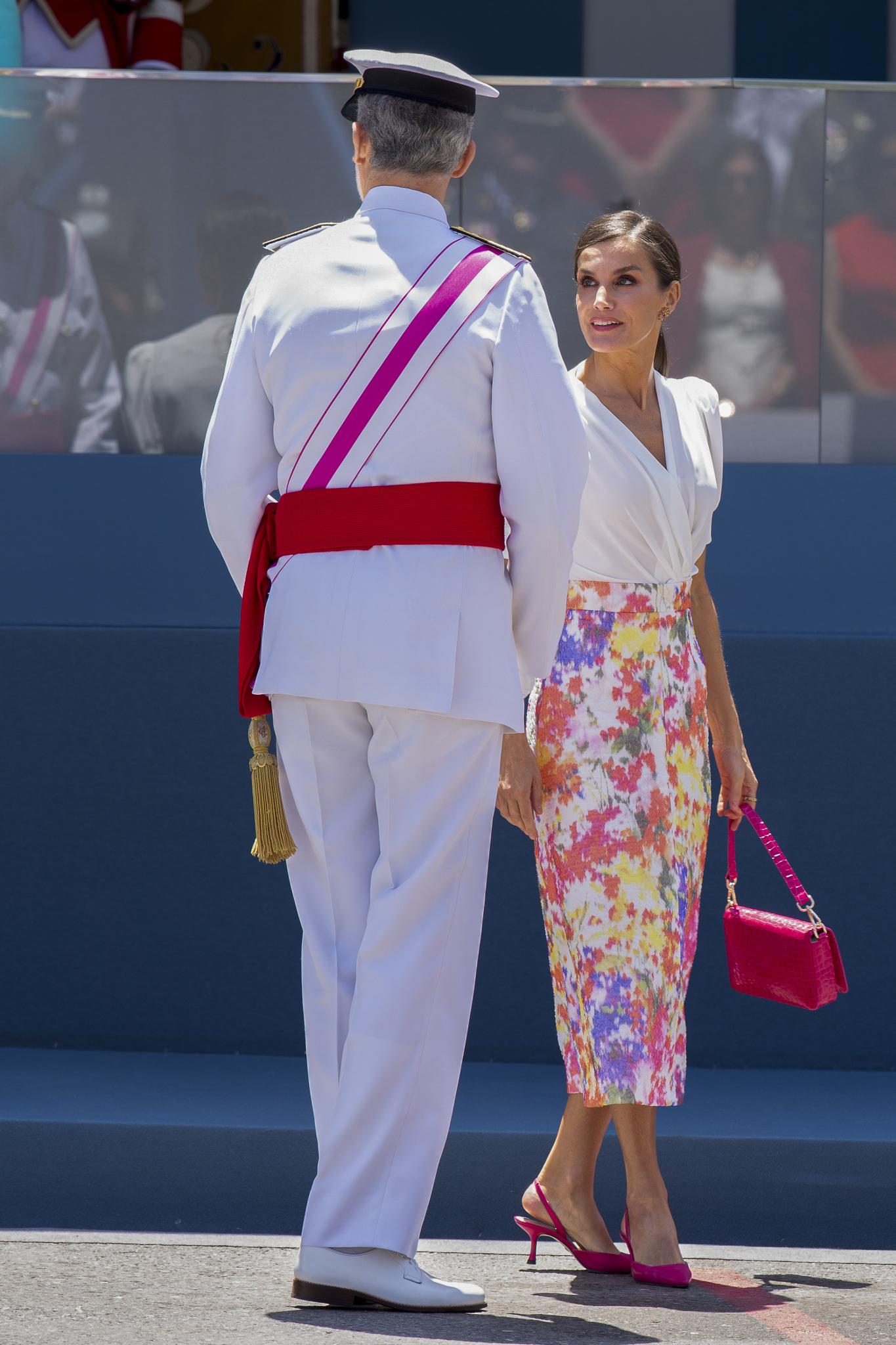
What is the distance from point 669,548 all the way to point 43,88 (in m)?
2.40

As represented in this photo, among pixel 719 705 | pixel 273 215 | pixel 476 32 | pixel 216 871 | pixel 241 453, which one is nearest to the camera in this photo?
pixel 241 453

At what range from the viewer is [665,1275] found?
347 centimetres

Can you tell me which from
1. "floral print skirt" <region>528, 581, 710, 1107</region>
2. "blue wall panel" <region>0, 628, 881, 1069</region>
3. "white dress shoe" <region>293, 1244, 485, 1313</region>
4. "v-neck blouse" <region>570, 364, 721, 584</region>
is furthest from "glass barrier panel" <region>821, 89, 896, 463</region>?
"white dress shoe" <region>293, 1244, 485, 1313</region>

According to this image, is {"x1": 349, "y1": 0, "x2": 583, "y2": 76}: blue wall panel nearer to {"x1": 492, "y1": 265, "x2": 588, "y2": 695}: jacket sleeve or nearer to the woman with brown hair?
the woman with brown hair

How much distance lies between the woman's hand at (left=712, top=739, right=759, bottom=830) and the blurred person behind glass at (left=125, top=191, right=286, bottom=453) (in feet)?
6.18

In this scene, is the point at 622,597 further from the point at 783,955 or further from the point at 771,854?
the point at 783,955

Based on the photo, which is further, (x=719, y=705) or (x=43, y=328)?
(x=43, y=328)

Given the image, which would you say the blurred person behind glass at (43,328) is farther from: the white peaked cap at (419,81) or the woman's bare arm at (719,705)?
the white peaked cap at (419,81)

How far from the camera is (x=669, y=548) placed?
11.8 feet

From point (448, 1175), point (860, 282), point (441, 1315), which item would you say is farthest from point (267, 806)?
point (860, 282)

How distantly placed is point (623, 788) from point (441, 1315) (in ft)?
3.11

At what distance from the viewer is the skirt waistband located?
360 cm

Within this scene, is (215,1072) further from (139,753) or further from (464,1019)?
(464,1019)

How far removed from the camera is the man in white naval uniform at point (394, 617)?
10.1ft
